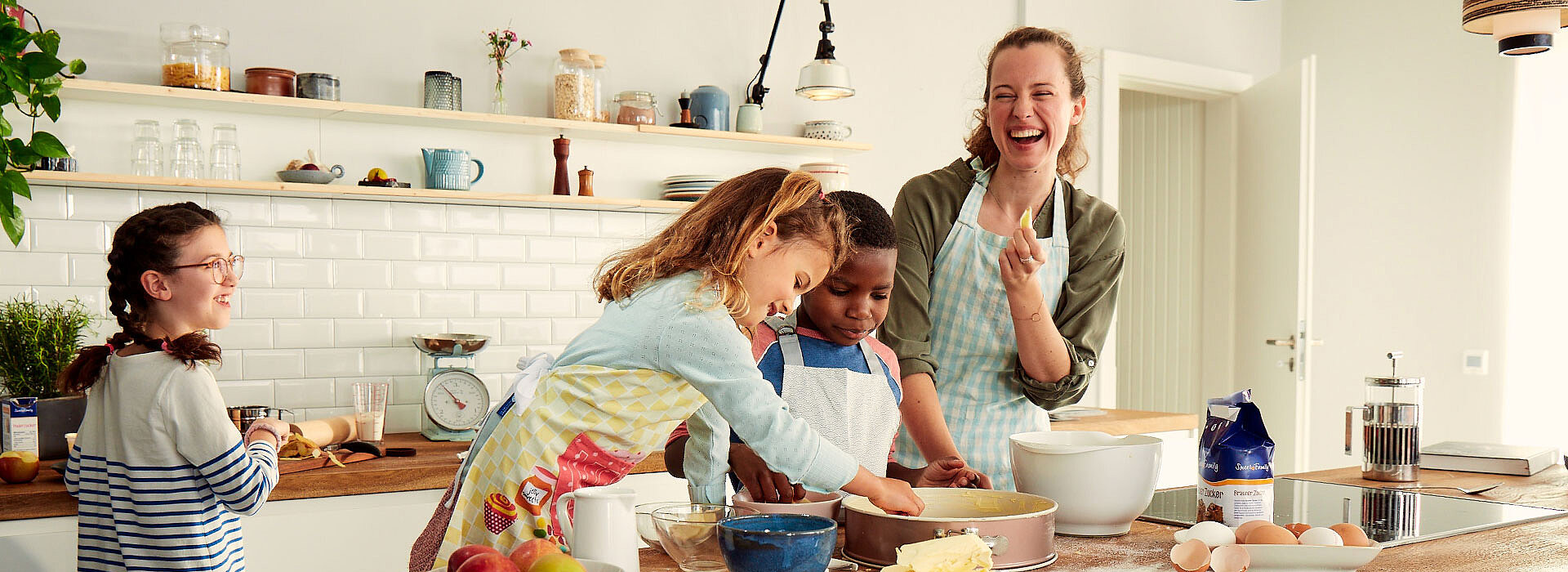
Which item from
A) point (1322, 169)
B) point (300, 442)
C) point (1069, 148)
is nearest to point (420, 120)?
point (300, 442)

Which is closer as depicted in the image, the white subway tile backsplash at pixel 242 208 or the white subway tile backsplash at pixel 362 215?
the white subway tile backsplash at pixel 242 208

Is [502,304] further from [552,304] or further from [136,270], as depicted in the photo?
[136,270]

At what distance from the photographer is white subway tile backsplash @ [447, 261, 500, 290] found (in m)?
3.44

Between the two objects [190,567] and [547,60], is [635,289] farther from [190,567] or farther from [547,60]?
[547,60]

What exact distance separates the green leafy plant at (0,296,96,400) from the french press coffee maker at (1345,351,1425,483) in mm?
2810

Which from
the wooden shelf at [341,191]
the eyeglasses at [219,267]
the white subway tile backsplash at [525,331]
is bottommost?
the white subway tile backsplash at [525,331]

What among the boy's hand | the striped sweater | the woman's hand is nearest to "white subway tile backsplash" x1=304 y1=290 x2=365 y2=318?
the striped sweater

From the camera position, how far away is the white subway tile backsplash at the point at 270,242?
3145 mm

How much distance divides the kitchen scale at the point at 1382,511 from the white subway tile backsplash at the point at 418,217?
7.63ft

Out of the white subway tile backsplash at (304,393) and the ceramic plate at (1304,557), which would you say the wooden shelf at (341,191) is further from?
the ceramic plate at (1304,557)

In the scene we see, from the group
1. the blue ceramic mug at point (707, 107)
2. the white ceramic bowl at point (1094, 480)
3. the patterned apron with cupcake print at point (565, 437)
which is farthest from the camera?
the blue ceramic mug at point (707, 107)

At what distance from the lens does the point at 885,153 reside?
4.17 metres

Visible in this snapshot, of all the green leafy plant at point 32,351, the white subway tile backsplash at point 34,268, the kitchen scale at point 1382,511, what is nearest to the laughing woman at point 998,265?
the kitchen scale at point 1382,511

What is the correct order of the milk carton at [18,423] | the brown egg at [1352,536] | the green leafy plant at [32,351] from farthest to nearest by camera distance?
the green leafy plant at [32,351]
the milk carton at [18,423]
the brown egg at [1352,536]
